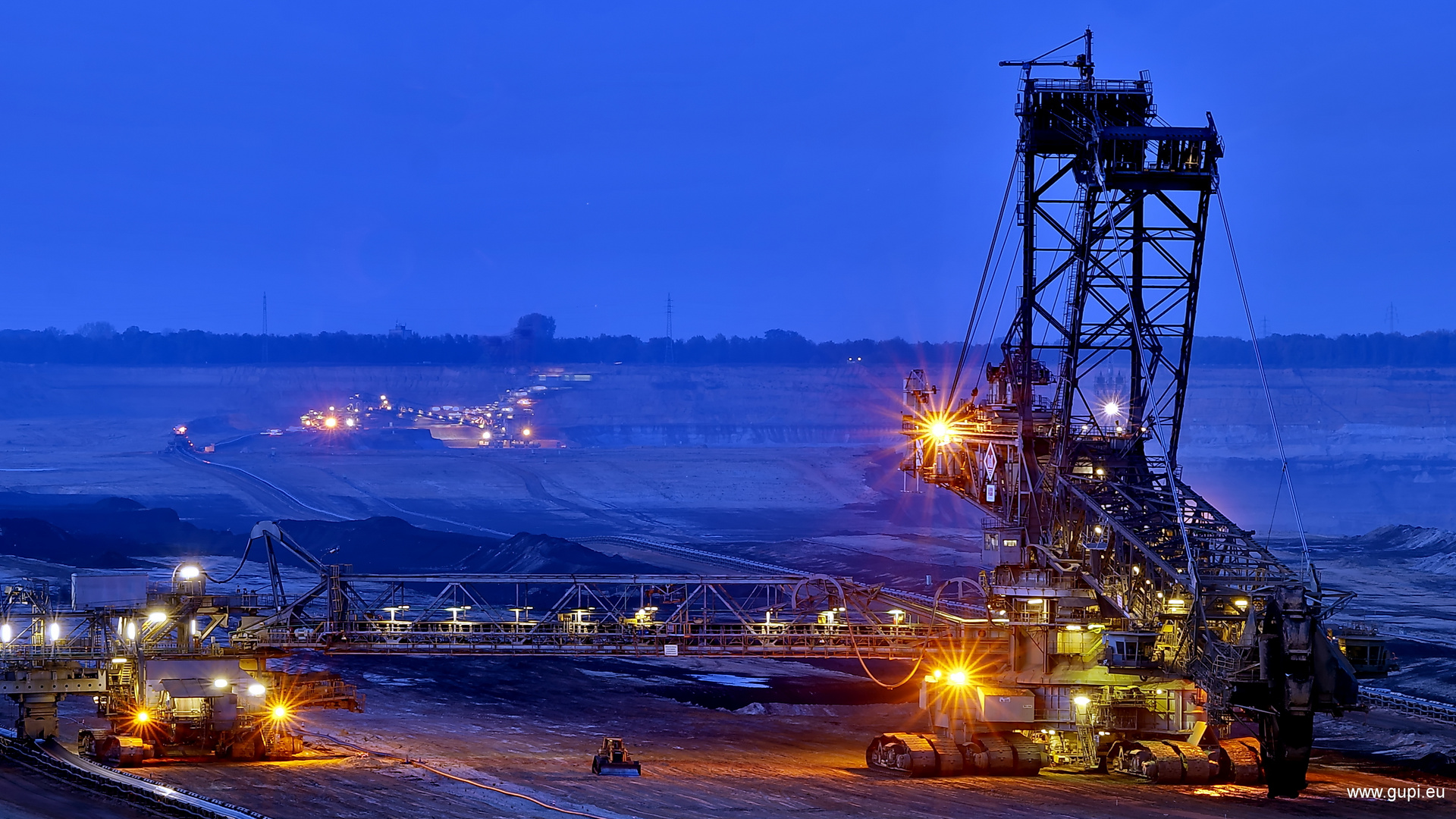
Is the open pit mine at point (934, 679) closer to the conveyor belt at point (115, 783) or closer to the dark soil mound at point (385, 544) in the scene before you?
the conveyor belt at point (115, 783)

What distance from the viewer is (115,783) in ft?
156

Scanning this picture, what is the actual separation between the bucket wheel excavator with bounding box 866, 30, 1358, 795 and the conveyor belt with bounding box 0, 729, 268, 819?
2289cm

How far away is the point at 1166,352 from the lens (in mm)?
197625

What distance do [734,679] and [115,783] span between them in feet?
122

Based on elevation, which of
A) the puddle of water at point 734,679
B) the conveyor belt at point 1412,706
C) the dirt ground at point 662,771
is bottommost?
the dirt ground at point 662,771

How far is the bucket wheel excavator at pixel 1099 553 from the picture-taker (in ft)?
173

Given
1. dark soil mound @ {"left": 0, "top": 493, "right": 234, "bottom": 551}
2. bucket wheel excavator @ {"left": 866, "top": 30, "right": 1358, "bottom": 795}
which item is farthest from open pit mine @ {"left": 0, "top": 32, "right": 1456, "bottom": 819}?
dark soil mound @ {"left": 0, "top": 493, "right": 234, "bottom": 551}

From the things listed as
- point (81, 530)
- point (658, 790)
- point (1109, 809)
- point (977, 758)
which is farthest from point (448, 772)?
point (81, 530)

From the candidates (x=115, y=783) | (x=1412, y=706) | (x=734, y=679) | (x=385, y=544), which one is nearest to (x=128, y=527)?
(x=385, y=544)

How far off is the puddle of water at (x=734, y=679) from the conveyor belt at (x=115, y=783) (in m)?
32.5

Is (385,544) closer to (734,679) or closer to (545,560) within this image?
(545,560)

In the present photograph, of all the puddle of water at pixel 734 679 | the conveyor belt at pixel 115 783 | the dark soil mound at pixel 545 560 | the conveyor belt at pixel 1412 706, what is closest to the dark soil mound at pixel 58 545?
the dark soil mound at pixel 545 560

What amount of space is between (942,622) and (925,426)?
48.1 ft

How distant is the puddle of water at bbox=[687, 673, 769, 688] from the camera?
7831cm
